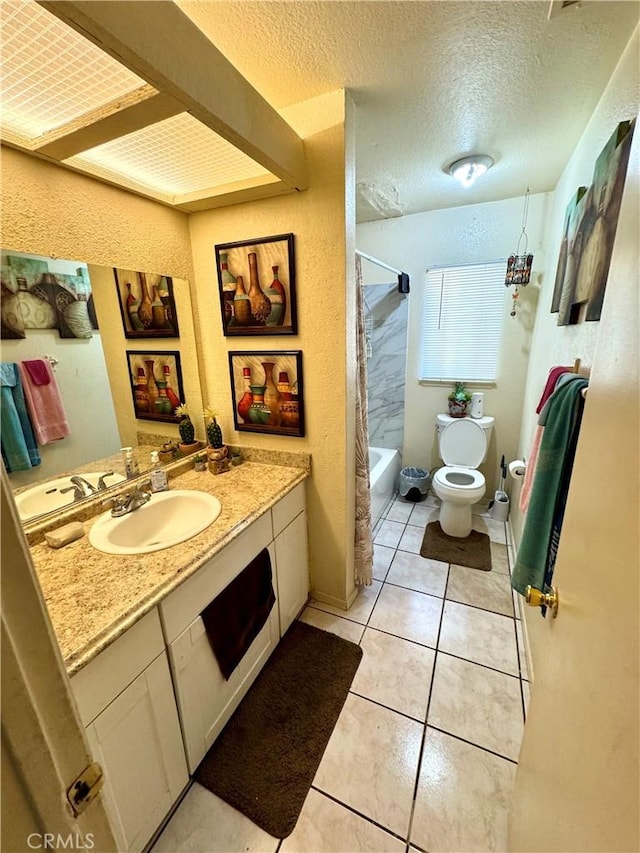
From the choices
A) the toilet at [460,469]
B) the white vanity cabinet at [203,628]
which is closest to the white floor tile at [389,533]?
the toilet at [460,469]

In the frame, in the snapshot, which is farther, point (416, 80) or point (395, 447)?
point (395, 447)

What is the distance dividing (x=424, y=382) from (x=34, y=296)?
2.76 m

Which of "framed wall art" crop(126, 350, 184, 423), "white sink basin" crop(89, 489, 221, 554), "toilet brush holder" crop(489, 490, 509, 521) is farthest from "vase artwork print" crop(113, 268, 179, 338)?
"toilet brush holder" crop(489, 490, 509, 521)

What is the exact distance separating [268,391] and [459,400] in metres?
1.84

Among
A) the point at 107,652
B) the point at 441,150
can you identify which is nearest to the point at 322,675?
the point at 107,652

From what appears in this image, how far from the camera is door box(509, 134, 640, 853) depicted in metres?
0.44

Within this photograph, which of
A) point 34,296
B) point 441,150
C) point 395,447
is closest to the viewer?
point 34,296

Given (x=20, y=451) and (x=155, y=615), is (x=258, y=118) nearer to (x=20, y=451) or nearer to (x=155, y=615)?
(x=20, y=451)

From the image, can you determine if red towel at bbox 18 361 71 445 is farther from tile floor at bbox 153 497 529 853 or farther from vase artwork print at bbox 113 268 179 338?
tile floor at bbox 153 497 529 853

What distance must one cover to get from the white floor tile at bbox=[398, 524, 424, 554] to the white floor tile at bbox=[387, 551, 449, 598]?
0.06 metres

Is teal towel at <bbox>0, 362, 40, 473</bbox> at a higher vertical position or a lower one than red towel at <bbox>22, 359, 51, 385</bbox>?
lower

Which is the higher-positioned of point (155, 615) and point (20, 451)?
point (20, 451)

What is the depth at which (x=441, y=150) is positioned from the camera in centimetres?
181

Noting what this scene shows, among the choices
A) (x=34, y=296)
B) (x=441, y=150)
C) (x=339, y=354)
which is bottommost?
(x=339, y=354)
